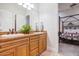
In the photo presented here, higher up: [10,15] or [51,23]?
[10,15]

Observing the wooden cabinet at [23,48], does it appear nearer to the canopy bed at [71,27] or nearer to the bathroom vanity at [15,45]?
the bathroom vanity at [15,45]

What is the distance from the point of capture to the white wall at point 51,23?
10.9ft

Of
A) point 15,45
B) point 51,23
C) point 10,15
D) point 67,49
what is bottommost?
point 67,49

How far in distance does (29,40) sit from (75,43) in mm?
1055

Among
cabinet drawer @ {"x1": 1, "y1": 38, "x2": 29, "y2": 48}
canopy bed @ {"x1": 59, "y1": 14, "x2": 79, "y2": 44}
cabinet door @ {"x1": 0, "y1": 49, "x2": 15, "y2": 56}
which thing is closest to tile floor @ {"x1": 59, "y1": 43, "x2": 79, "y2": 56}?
canopy bed @ {"x1": 59, "y1": 14, "x2": 79, "y2": 44}

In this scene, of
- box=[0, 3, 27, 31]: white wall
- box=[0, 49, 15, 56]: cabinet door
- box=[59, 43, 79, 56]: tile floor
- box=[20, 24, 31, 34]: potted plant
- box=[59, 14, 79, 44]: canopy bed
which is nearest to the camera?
box=[0, 49, 15, 56]: cabinet door

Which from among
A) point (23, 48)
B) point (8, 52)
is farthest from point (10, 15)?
point (8, 52)

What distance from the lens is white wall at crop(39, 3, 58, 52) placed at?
3334 millimetres

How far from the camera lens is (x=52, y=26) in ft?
11.3

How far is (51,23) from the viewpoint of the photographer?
364cm

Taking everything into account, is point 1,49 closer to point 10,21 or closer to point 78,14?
point 10,21

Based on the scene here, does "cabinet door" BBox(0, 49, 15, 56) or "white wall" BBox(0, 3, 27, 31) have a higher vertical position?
"white wall" BBox(0, 3, 27, 31)

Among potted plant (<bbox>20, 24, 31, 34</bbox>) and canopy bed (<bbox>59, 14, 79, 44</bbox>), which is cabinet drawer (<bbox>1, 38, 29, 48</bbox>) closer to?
potted plant (<bbox>20, 24, 31, 34</bbox>)

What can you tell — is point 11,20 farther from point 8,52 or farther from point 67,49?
point 67,49
